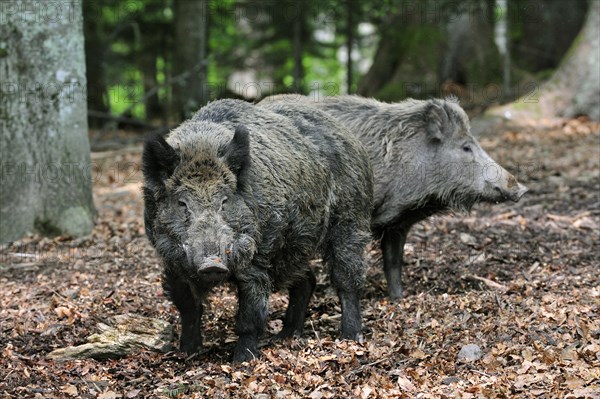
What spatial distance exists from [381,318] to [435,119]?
2.48m

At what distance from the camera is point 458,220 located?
10.6 metres

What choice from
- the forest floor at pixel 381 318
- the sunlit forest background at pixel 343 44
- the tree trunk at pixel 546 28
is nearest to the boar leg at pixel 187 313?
the forest floor at pixel 381 318

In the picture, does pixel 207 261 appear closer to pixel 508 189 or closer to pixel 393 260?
pixel 393 260

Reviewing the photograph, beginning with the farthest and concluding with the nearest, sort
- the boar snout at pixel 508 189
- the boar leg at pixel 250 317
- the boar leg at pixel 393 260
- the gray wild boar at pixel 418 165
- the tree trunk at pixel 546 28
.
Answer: the tree trunk at pixel 546 28 < the boar snout at pixel 508 189 < the gray wild boar at pixel 418 165 < the boar leg at pixel 393 260 < the boar leg at pixel 250 317

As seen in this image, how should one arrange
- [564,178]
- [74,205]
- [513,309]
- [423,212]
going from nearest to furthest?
[513,309] < [423,212] < [74,205] < [564,178]

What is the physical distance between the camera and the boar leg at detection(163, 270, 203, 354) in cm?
618

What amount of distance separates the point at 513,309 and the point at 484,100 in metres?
12.9

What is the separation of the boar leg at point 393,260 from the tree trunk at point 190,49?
10.4m

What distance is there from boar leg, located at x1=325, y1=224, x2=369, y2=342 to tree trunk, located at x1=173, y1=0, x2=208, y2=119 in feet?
37.8

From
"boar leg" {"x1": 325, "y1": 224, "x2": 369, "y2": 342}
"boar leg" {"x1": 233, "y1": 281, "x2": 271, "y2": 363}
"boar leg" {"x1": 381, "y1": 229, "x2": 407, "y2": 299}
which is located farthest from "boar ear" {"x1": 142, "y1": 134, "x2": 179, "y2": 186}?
"boar leg" {"x1": 381, "y1": 229, "x2": 407, "y2": 299}

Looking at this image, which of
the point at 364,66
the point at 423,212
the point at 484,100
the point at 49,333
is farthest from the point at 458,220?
the point at 364,66

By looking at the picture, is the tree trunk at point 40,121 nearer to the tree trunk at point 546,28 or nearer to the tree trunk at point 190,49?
the tree trunk at point 190,49

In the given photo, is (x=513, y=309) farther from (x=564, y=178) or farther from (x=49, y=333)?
(x=564, y=178)

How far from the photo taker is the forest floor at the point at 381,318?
18.0ft
